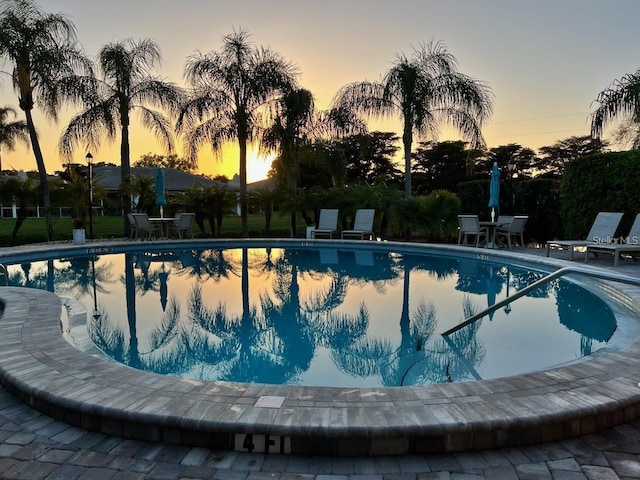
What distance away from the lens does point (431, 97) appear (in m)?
16.4

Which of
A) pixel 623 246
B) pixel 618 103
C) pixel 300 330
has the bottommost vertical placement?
pixel 300 330

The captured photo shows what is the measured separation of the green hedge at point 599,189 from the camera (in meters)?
11.2

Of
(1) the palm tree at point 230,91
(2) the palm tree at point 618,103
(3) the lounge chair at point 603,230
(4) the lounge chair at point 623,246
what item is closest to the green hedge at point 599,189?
(2) the palm tree at point 618,103

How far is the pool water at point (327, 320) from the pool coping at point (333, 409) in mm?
1062

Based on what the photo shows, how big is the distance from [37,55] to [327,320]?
1470 centimetres

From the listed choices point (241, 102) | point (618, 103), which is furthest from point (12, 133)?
point (618, 103)

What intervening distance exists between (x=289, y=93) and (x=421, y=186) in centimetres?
2723

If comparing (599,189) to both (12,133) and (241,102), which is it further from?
(12,133)

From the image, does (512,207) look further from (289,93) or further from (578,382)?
(578,382)

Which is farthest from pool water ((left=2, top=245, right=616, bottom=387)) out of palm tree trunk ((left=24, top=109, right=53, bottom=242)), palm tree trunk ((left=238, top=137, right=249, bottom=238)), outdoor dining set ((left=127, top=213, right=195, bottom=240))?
palm tree trunk ((left=238, top=137, right=249, bottom=238))

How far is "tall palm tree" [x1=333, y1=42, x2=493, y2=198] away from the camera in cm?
1619

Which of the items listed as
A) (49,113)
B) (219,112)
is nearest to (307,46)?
(219,112)

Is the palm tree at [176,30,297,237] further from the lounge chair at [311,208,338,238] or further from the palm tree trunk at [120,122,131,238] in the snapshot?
the lounge chair at [311,208,338,238]

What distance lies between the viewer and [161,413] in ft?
8.46
